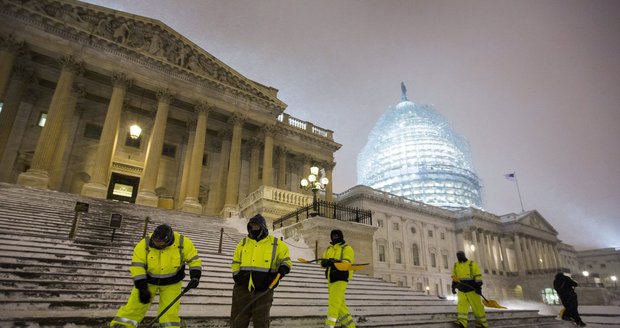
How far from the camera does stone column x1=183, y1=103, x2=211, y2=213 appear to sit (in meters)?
20.5

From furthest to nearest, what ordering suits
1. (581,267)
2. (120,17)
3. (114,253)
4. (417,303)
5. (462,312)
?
(581,267), (120,17), (417,303), (114,253), (462,312)

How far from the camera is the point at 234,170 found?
923 inches

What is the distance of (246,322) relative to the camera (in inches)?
164

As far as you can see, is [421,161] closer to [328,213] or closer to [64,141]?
[328,213]

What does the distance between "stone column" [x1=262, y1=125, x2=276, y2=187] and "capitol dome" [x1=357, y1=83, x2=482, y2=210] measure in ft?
159

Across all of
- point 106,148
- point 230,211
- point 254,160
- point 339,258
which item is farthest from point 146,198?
point 339,258

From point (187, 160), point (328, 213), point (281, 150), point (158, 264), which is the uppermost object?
point (281, 150)

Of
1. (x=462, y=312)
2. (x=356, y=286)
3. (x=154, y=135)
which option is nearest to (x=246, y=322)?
(x=462, y=312)

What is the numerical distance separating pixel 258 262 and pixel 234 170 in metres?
19.7

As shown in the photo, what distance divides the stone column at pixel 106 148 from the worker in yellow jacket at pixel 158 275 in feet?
53.3

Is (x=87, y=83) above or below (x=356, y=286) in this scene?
above

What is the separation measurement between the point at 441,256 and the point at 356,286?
40.6m

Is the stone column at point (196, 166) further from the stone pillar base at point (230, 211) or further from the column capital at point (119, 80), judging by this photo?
the column capital at point (119, 80)

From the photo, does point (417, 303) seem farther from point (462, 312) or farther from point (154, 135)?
point (154, 135)
